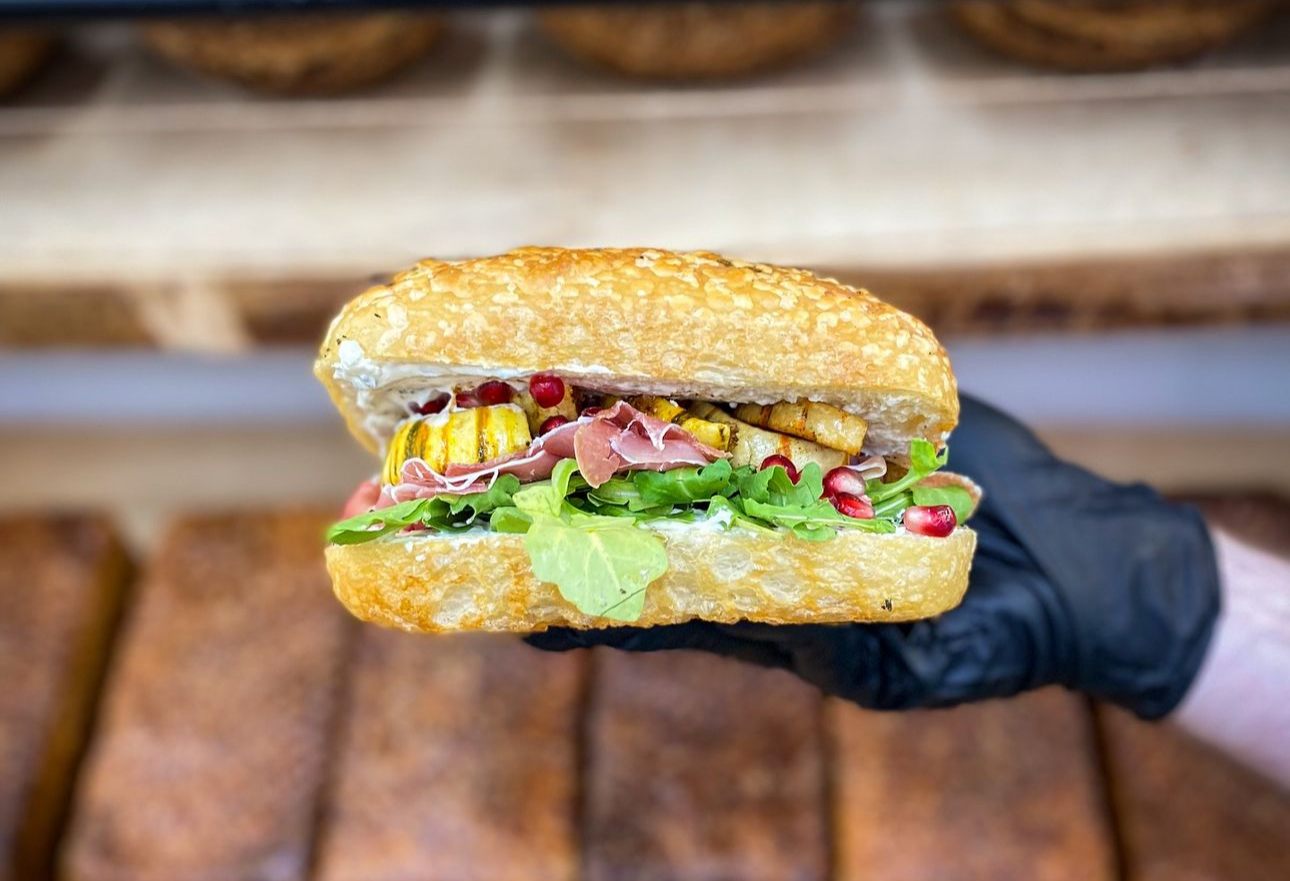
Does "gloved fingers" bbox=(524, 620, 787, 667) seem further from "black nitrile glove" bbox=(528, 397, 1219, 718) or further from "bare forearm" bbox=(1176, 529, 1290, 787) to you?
"bare forearm" bbox=(1176, 529, 1290, 787)

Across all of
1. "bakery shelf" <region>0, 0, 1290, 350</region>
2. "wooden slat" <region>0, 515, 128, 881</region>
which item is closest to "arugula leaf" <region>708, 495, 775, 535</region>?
"bakery shelf" <region>0, 0, 1290, 350</region>

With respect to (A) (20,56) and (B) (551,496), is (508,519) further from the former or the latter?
(A) (20,56)

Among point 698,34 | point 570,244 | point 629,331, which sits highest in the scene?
point 698,34

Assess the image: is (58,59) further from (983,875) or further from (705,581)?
(983,875)

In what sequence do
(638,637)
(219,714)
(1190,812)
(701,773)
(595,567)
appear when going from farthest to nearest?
(219,714) → (701,773) → (1190,812) → (638,637) → (595,567)

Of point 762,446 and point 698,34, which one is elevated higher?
point 698,34

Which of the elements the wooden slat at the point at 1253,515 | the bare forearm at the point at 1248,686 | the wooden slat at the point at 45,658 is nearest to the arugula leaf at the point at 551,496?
the bare forearm at the point at 1248,686

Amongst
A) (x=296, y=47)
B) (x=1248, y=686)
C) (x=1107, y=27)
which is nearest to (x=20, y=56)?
(x=296, y=47)
